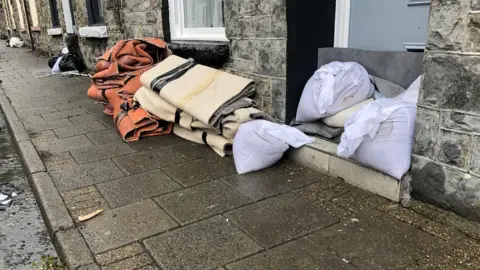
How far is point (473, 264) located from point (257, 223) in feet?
3.78

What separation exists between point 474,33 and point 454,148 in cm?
64

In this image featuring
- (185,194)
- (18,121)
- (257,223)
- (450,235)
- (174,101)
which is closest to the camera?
(450,235)

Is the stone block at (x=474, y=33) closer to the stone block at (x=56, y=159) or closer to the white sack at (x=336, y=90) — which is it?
the white sack at (x=336, y=90)

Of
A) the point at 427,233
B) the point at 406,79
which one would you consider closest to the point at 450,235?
the point at 427,233

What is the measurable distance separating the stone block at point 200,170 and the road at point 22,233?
102cm

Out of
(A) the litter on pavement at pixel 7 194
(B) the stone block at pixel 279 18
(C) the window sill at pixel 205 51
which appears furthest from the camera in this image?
(C) the window sill at pixel 205 51

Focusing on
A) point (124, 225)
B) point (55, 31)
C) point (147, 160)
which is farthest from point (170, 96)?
point (55, 31)

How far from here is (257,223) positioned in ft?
8.18

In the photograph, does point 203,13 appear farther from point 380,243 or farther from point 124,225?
point 380,243

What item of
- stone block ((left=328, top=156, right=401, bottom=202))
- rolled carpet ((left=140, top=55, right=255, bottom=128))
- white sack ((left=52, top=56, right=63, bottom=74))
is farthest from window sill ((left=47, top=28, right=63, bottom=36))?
stone block ((left=328, top=156, right=401, bottom=202))

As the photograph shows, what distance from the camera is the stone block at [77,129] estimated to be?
178 inches

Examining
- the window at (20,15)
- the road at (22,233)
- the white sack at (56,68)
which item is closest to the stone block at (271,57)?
the road at (22,233)

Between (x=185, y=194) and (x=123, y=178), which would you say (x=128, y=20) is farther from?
(x=185, y=194)

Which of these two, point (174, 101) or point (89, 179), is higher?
point (174, 101)
